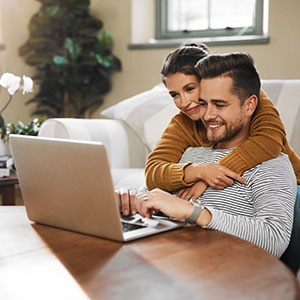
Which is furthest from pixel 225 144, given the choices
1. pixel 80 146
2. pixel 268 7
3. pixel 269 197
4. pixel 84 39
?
pixel 84 39

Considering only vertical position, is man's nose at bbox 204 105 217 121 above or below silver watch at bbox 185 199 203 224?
above

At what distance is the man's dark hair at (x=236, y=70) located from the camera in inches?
51.3

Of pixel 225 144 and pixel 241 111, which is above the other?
pixel 241 111

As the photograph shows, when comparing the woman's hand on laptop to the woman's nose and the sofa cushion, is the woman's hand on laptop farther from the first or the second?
the sofa cushion

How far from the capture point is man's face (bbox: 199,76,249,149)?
130 centimetres

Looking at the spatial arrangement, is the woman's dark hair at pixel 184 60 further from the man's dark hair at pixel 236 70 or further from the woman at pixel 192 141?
the man's dark hair at pixel 236 70

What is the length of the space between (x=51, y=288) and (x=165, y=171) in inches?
28.9

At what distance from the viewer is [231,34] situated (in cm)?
348

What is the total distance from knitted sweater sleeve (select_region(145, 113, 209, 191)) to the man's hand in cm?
7

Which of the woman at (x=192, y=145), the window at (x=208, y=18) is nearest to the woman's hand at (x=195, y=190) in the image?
the woman at (x=192, y=145)

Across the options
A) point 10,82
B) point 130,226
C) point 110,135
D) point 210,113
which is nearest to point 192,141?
point 210,113

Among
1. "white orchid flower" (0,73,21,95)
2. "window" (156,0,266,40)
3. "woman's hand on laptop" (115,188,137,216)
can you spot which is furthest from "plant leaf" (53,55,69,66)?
"woman's hand on laptop" (115,188,137,216)

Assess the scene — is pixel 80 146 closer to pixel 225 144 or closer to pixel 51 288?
pixel 51 288

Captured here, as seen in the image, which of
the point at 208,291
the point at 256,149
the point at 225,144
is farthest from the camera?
the point at 225,144
